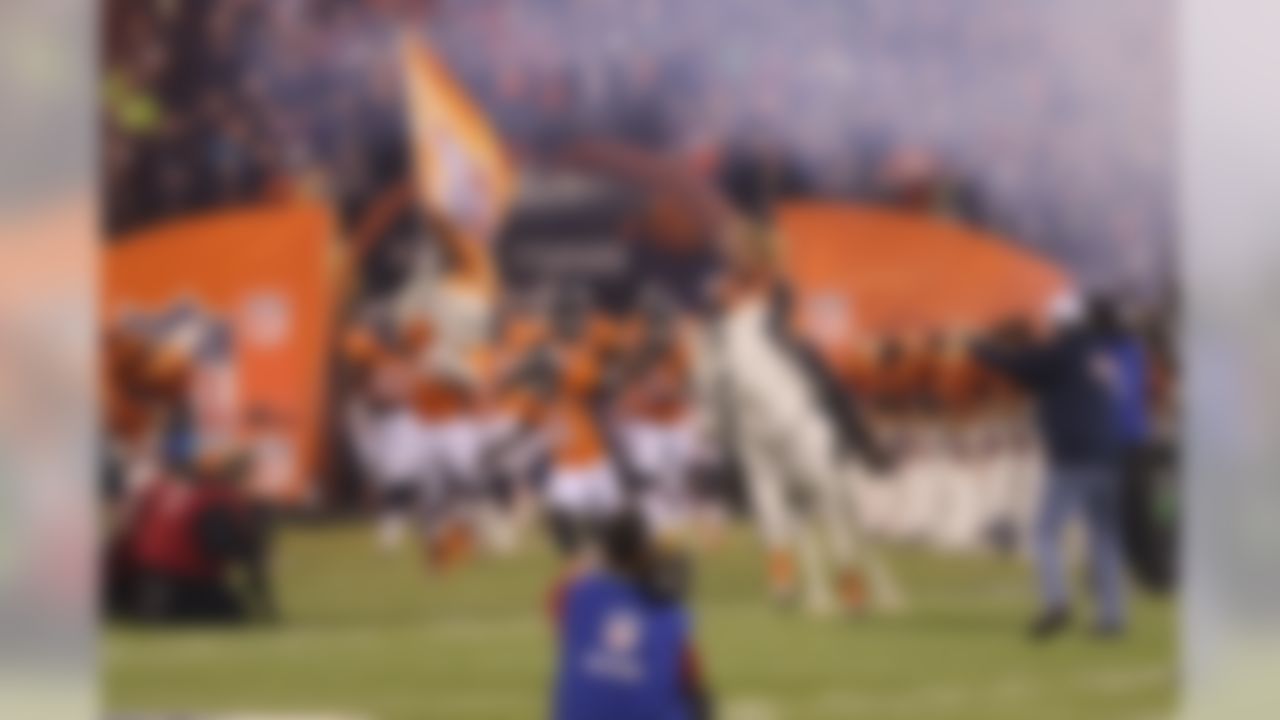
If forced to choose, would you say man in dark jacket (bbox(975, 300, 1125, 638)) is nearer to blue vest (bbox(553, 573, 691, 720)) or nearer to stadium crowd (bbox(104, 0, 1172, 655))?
stadium crowd (bbox(104, 0, 1172, 655))

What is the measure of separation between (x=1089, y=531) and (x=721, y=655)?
558 millimetres

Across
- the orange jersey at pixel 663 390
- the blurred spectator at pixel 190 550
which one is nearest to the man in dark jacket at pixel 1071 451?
the orange jersey at pixel 663 390

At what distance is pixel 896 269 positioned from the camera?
8.72ft

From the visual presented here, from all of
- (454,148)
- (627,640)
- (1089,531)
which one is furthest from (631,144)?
(1089,531)

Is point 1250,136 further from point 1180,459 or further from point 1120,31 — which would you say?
point 1180,459

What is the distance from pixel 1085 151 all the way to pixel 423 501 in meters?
1.06

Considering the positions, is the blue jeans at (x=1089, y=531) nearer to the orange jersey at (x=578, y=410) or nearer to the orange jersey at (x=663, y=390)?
the orange jersey at (x=663, y=390)

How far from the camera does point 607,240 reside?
2658 mm

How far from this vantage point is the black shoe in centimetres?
268

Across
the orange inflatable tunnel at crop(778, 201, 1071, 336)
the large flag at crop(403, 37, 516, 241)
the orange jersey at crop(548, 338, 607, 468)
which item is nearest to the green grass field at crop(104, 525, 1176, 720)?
the orange jersey at crop(548, 338, 607, 468)

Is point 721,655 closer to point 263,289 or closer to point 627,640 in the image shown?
point 627,640

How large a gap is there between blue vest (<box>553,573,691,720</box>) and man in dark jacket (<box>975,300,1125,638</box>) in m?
0.52

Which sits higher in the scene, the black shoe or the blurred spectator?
the blurred spectator

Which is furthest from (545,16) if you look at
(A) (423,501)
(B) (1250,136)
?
(B) (1250,136)
